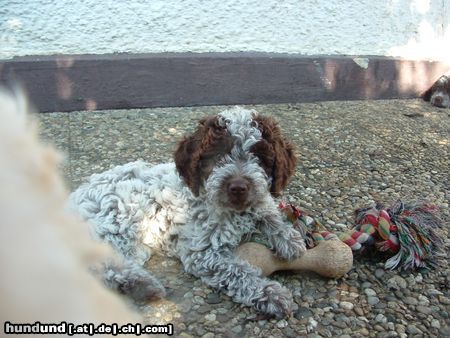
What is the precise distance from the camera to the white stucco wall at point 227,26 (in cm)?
548

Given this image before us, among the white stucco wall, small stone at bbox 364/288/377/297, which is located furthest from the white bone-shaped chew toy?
the white stucco wall

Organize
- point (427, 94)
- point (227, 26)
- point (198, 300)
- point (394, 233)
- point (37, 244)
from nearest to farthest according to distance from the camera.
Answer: point (37, 244)
point (198, 300)
point (394, 233)
point (227, 26)
point (427, 94)

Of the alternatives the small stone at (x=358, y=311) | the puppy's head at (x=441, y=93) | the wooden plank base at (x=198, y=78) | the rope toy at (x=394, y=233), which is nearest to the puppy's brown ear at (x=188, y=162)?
the rope toy at (x=394, y=233)

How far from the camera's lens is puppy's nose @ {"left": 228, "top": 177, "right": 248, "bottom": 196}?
9.12ft

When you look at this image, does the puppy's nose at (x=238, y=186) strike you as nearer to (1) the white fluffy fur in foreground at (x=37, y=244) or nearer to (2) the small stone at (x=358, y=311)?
(2) the small stone at (x=358, y=311)

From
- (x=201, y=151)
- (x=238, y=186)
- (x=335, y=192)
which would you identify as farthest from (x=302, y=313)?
(x=335, y=192)

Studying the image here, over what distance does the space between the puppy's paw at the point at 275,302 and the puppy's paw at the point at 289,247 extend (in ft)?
0.92

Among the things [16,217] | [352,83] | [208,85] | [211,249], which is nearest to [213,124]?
[211,249]

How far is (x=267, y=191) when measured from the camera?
9.70 feet

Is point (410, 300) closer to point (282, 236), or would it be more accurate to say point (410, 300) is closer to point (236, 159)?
point (282, 236)

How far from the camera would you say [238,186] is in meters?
2.78

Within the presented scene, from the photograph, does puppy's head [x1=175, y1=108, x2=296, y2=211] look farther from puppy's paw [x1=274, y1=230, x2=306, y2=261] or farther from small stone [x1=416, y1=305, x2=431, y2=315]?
small stone [x1=416, y1=305, x2=431, y2=315]

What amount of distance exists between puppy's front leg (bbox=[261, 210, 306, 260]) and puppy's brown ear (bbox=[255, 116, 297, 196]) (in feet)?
0.61

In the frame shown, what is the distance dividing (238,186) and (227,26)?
3639mm
